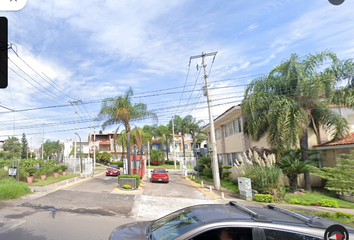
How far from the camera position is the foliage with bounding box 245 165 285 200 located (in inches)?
501

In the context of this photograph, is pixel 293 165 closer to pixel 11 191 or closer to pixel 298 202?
pixel 298 202

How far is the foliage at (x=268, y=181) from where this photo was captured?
12723 mm

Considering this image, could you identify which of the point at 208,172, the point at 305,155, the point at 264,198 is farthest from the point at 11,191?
the point at 208,172

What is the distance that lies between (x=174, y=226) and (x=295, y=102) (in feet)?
47.7

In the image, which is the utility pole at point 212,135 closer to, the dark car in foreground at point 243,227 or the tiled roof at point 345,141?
the tiled roof at point 345,141

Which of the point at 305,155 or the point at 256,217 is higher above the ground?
the point at 256,217

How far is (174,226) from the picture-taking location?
2.94m

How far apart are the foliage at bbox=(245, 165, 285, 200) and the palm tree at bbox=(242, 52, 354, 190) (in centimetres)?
249

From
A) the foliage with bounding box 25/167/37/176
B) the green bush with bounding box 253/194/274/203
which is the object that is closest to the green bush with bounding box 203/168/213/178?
the green bush with bounding box 253/194/274/203

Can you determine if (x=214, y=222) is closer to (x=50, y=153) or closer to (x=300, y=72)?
(x=300, y=72)

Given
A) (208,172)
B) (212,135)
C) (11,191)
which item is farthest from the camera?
(208,172)

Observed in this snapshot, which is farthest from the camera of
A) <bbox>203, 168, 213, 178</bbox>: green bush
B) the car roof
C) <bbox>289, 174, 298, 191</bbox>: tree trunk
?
<bbox>203, 168, 213, 178</bbox>: green bush

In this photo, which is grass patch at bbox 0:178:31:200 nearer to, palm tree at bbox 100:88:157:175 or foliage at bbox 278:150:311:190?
palm tree at bbox 100:88:157:175

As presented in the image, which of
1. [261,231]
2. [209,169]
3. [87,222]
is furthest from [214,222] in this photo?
[209,169]
